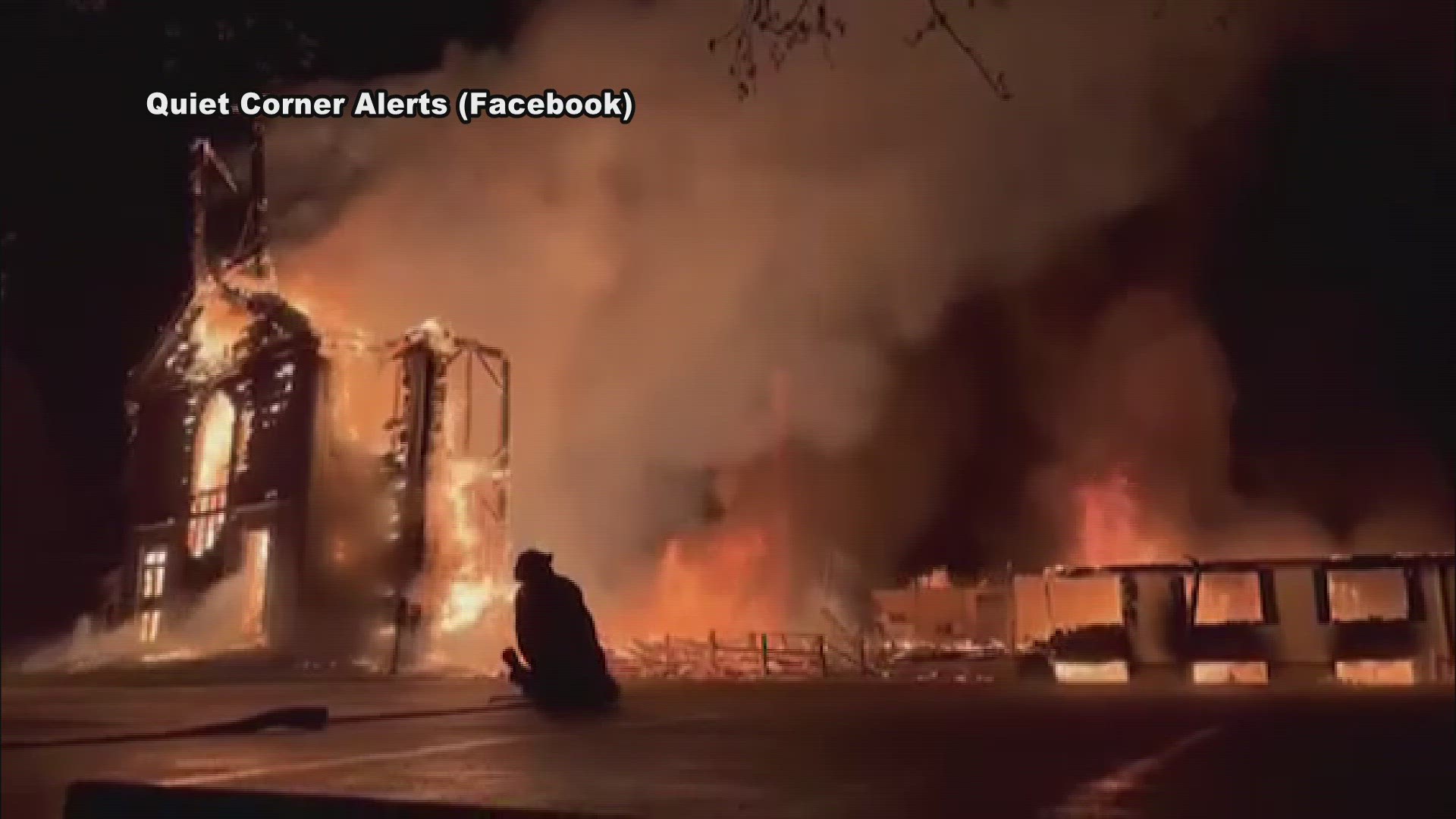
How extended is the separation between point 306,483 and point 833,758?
2115 cm

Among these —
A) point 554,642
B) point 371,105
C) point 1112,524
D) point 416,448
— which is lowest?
point 554,642

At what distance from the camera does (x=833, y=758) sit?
5961 mm

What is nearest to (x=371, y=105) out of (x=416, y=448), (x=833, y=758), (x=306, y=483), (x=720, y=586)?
(x=833, y=758)

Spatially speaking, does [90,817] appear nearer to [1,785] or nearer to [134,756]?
[1,785]

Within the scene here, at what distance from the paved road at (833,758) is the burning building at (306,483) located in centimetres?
1352

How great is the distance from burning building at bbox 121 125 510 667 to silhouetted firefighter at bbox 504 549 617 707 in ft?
43.9

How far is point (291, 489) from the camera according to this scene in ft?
82.9

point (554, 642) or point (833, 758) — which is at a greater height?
point (554, 642)

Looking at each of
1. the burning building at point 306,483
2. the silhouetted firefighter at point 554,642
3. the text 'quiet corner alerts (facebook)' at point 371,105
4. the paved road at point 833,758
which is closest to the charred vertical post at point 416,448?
the burning building at point 306,483

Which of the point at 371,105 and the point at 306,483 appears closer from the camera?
the point at 371,105

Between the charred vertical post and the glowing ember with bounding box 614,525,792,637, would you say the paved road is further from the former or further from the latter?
the glowing ember with bounding box 614,525,792,637

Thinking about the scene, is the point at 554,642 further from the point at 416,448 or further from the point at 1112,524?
the point at 1112,524

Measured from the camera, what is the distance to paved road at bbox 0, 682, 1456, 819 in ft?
14.1

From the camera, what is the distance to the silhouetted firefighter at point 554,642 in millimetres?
10250
